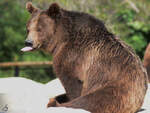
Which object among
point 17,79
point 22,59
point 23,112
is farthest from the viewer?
point 22,59

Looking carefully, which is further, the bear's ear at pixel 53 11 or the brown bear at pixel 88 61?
the bear's ear at pixel 53 11

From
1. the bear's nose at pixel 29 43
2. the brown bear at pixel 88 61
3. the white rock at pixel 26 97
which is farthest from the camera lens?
the bear's nose at pixel 29 43

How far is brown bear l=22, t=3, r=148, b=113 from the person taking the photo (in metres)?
3.89

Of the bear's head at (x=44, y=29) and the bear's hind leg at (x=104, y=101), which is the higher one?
the bear's head at (x=44, y=29)

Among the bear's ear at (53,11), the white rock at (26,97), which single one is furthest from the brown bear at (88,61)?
the white rock at (26,97)

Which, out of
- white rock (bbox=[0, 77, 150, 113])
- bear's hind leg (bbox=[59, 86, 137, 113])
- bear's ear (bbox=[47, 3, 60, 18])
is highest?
bear's ear (bbox=[47, 3, 60, 18])

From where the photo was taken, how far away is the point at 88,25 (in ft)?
14.0

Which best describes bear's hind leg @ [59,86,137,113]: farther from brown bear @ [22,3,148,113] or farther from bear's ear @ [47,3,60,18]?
bear's ear @ [47,3,60,18]

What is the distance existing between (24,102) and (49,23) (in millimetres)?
983

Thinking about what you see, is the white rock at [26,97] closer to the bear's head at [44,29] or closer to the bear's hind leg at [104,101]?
the bear's hind leg at [104,101]

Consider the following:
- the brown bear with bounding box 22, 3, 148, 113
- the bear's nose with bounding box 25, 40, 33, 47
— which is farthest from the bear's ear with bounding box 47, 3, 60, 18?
the bear's nose with bounding box 25, 40, 33, 47

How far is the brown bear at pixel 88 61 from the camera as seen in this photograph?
12.8 ft

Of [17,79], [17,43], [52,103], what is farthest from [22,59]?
[52,103]

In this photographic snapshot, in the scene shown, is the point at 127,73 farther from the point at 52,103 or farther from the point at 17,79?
the point at 17,79
